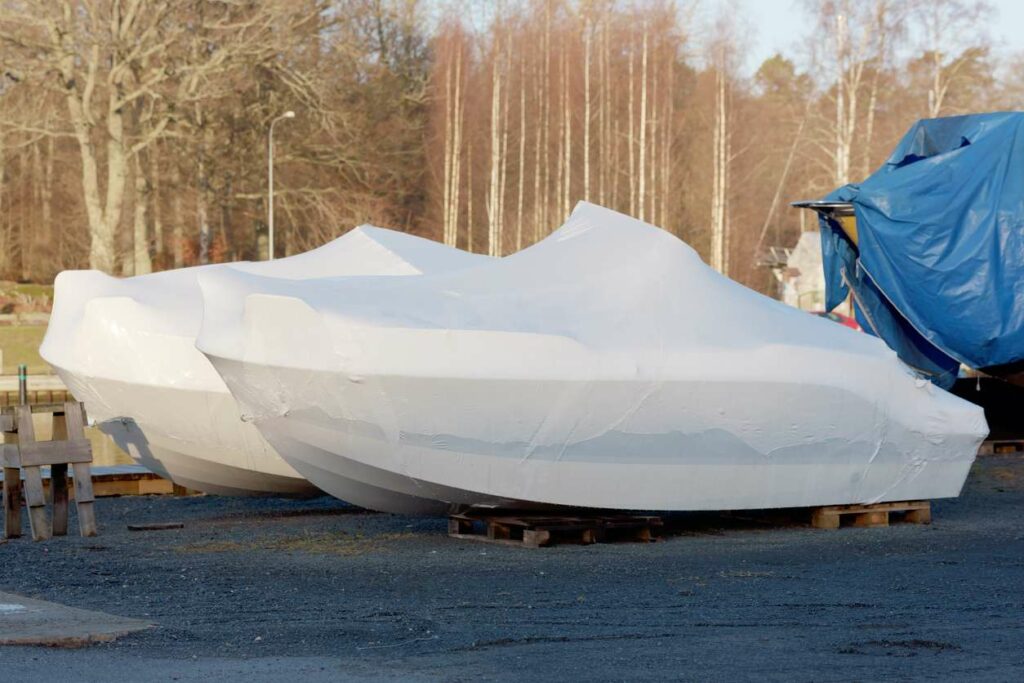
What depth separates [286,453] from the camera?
1125cm

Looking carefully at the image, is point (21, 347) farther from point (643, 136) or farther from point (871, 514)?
point (871, 514)

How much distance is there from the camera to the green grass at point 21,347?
3747 cm

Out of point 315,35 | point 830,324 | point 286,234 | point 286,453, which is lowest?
point 286,453

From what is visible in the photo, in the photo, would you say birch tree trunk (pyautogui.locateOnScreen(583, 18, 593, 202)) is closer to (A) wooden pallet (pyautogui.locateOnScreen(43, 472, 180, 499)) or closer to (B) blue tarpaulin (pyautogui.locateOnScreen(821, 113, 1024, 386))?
(B) blue tarpaulin (pyautogui.locateOnScreen(821, 113, 1024, 386))

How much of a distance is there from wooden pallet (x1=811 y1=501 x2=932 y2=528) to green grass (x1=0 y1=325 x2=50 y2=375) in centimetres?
2806

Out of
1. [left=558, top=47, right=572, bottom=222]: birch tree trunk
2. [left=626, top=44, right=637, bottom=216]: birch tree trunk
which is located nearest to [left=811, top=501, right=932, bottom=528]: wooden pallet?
[left=626, top=44, right=637, bottom=216]: birch tree trunk

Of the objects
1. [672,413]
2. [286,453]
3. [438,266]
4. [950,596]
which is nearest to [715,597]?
[950,596]

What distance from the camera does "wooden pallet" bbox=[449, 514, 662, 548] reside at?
11.4 meters

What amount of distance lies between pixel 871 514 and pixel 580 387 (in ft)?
10.5

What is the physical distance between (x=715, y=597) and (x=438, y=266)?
5.65 meters

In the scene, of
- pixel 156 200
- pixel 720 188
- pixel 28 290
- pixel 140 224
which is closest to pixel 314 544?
pixel 140 224

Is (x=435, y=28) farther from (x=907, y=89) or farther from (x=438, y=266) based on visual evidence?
(x=438, y=266)

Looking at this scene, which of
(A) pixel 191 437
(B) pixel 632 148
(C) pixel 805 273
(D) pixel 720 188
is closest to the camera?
(A) pixel 191 437

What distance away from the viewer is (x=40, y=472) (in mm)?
12250
